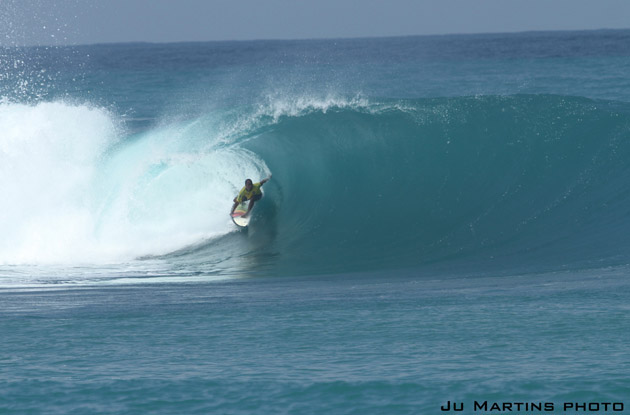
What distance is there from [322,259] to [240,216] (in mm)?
2331

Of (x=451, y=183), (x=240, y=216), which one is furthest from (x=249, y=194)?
(x=451, y=183)

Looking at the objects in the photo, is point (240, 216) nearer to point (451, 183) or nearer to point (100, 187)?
point (100, 187)

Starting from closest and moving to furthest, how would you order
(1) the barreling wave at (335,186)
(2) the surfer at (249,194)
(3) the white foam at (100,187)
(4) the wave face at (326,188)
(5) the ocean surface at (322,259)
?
(5) the ocean surface at (322,259), (4) the wave face at (326,188), (1) the barreling wave at (335,186), (3) the white foam at (100,187), (2) the surfer at (249,194)

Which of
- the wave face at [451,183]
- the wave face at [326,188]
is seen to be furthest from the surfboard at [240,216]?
the wave face at [451,183]

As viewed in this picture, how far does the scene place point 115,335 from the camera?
8.52 metres

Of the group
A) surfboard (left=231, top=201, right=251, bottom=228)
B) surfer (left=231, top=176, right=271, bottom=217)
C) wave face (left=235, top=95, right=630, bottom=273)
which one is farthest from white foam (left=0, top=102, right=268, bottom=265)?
wave face (left=235, top=95, right=630, bottom=273)

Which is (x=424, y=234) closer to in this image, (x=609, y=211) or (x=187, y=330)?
(x=609, y=211)

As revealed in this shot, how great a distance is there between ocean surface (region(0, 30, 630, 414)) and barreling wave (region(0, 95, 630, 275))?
52 mm

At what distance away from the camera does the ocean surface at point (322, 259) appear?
703 centimetres

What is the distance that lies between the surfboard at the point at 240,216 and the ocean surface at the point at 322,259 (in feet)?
0.66

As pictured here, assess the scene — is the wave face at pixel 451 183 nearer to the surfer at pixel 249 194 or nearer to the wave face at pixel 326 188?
the wave face at pixel 326 188

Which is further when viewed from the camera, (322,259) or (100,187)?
(100,187)

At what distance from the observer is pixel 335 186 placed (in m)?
17.6

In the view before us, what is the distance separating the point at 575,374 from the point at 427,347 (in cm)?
Answer: 133
